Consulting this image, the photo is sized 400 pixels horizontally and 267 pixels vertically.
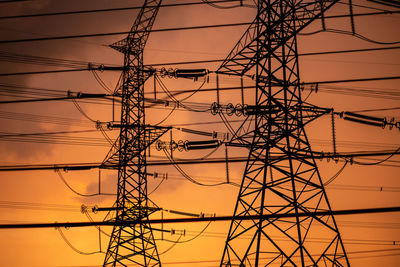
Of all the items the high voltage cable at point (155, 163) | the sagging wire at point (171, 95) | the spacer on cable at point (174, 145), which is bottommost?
the high voltage cable at point (155, 163)

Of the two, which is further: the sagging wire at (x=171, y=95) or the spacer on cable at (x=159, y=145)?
the sagging wire at (x=171, y=95)

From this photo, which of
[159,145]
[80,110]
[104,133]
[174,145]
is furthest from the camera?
[80,110]

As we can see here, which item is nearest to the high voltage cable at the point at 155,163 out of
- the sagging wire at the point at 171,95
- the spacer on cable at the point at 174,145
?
the spacer on cable at the point at 174,145

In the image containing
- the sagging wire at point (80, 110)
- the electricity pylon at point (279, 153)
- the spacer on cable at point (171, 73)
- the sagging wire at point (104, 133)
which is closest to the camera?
the electricity pylon at point (279, 153)

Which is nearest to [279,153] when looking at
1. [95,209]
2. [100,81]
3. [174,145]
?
[174,145]

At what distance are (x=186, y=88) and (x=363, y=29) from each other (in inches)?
271

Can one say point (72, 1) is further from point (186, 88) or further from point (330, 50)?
point (330, 50)

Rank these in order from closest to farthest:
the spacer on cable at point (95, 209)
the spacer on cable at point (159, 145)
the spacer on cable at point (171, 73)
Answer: the spacer on cable at point (95, 209)
the spacer on cable at point (159, 145)
the spacer on cable at point (171, 73)

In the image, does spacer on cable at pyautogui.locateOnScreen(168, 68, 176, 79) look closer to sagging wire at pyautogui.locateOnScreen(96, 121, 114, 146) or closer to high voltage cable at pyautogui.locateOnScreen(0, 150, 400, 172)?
high voltage cable at pyautogui.locateOnScreen(0, 150, 400, 172)

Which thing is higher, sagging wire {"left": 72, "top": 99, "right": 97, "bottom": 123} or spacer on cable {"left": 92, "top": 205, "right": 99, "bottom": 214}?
sagging wire {"left": 72, "top": 99, "right": 97, "bottom": 123}

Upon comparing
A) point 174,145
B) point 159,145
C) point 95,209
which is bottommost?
point 95,209

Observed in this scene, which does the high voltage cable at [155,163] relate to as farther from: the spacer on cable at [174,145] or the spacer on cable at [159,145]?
the spacer on cable at [159,145]

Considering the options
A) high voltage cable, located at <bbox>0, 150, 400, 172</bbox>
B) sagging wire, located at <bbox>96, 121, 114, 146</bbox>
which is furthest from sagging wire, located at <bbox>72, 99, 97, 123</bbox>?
high voltage cable, located at <bbox>0, 150, 400, 172</bbox>

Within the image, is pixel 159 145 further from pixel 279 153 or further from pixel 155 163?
pixel 279 153
